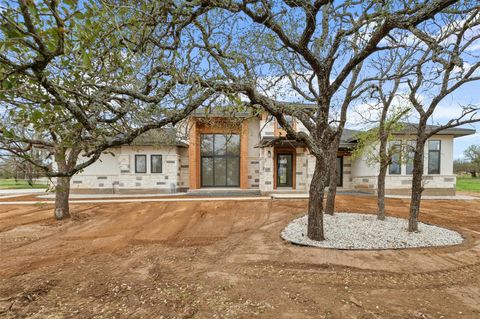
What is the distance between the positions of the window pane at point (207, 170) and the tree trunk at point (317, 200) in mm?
12043

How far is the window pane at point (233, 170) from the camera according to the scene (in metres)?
17.5

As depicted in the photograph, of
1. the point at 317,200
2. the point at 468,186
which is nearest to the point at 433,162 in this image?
the point at 468,186

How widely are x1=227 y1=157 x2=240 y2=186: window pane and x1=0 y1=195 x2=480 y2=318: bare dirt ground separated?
32.6 feet

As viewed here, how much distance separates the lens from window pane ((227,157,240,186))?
689 inches

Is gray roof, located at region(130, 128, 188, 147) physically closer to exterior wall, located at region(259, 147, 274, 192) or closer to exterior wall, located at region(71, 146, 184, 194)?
exterior wall, located at region(71, 146, 184, 194)

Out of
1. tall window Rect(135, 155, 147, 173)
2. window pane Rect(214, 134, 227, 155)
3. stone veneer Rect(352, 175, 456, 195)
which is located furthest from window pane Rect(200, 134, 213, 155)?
stone veneer Rect(352, 175, 456, 195)

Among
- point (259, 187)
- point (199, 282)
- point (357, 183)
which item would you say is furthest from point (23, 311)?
point (357, 183)

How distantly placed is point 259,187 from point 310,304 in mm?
13482

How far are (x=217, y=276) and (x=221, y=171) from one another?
13452 millimetres

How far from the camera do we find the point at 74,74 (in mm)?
2766

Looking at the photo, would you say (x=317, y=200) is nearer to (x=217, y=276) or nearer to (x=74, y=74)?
(x=217, y=276)

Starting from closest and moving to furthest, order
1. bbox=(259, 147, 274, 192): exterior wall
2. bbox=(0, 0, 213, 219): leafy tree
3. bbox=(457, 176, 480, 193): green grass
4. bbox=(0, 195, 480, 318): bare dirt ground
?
bbox=(0, 0, 213, 219): leafy tree, bbox=(0, 195, 480, 318): bare dirt ground, bbox=(259, 147, 274, 192): exterior wall, bbox=(457, 176, 480, 193): green grass

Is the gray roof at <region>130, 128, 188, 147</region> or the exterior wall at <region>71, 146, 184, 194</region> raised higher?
the gray roof at <region>130, 128, 188, 147</region>

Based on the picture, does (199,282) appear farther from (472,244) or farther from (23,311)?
(472,244)
